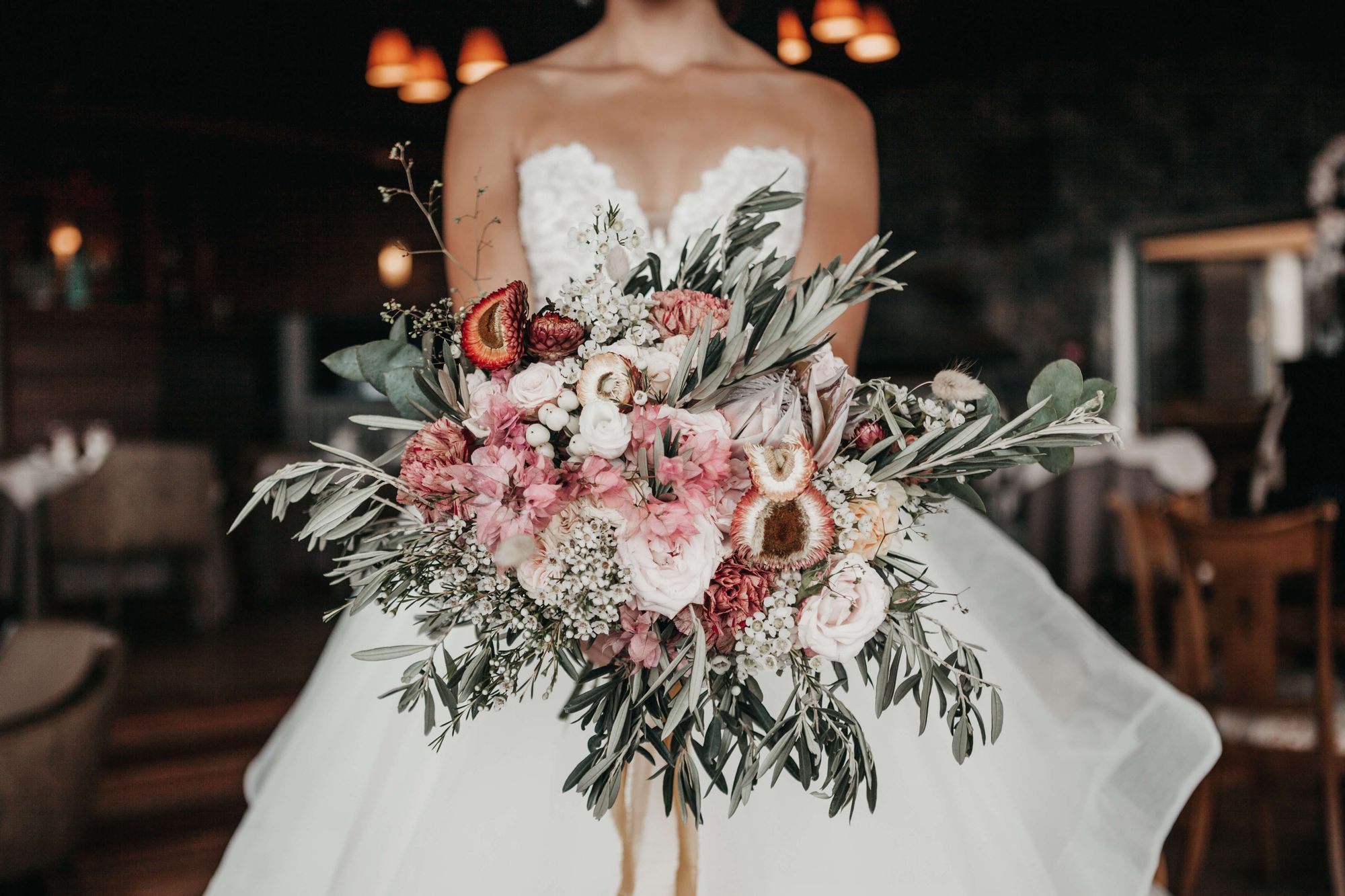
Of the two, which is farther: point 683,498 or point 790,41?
point 790,41

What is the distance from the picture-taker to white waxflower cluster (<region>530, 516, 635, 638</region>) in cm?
86

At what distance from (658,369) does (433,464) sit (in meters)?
0.19

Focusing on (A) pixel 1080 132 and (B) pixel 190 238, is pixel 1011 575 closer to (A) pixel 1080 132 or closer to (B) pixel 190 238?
(A) pixel 1080 132

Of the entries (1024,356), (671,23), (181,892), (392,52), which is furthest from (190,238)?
(671,23)

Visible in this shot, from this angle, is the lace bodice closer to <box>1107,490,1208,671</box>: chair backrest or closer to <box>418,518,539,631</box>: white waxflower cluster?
<box>418,518,539,631</box>: white waxflower cluster

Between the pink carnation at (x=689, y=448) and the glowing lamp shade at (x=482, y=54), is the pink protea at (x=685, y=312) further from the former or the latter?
the glowing lamp shade at (x=482, y=54)

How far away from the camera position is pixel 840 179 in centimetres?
152

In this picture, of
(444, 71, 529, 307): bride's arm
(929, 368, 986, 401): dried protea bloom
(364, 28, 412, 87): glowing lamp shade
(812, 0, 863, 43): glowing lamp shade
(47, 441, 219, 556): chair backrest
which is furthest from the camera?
(47, 441, 219, 556): chair backrest

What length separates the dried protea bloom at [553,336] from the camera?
90 centimetres

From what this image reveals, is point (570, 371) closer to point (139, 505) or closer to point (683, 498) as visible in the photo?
point (683, 498)

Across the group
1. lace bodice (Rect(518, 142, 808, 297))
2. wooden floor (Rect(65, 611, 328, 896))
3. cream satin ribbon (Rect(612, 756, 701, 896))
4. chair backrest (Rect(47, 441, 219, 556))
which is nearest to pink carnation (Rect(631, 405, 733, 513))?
cream satin ribbon (Rect(612, 756, 701, 896))

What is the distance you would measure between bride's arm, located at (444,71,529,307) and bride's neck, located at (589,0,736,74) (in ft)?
0.52

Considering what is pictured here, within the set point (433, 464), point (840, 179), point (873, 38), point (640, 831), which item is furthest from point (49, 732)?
point (873, 38)

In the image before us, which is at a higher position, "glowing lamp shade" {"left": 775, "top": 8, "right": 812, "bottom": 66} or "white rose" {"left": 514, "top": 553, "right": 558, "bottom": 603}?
"glowing lamp shade" {"left": 775, "top": 8, "right": 812, "bottom": 66}
